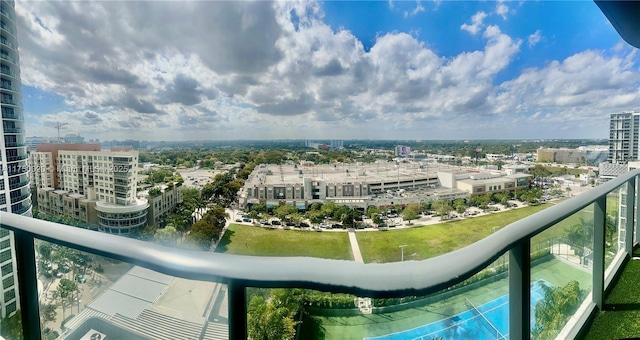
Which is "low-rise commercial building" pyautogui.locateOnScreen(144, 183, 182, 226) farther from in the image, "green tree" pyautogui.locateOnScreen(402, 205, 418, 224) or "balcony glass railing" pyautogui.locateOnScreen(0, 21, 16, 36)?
"green tree" pyautogui.locateOnScreen(402, 205, 418, 224)

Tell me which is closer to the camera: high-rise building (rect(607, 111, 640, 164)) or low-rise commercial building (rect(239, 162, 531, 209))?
high-rise building (rect(607, 111, 640, 164))

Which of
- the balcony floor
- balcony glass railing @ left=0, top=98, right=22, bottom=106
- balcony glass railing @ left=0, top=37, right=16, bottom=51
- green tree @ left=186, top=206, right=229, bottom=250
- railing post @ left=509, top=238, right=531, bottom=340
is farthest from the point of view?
green tree @ left=186, top=206, right=229, bottom=250

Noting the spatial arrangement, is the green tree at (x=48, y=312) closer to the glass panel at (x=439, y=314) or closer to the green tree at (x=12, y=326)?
the green tree at (x=12, y=326)

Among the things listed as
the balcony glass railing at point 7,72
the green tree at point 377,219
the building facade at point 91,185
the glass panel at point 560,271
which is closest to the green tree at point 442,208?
the green tree at point 377,219

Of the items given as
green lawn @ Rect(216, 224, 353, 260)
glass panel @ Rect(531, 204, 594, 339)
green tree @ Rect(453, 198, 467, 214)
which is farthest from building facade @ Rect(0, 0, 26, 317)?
green tree @ Rect(453, 198, 467, 214)

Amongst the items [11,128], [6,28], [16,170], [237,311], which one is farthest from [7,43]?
[237,311]
